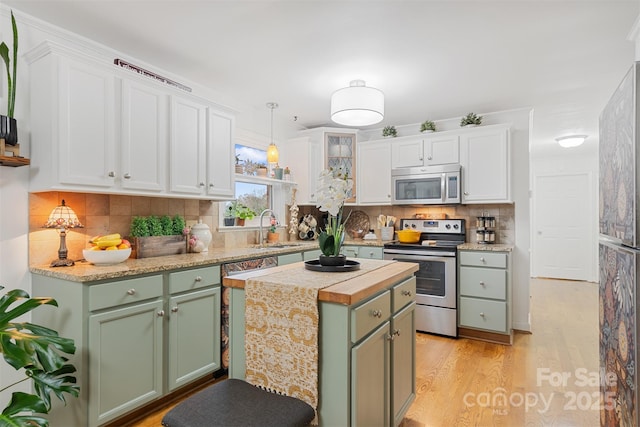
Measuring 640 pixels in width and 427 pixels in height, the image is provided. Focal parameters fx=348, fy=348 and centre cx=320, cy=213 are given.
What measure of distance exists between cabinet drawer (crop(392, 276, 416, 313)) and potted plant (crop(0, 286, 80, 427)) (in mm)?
1652

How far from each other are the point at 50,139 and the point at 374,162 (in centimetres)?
346

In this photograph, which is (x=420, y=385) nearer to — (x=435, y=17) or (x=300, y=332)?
(x=300, y=332)

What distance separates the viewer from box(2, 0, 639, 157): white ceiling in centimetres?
213

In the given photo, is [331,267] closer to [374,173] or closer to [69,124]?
[69,124]

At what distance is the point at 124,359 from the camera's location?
2.08 m

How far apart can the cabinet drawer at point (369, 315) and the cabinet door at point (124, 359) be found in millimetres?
1431

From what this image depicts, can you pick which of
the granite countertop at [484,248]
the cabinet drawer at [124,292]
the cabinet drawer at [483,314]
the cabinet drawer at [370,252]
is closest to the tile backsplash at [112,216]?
the granite countertop at [484,248]

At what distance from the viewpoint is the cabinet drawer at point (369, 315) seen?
148cm

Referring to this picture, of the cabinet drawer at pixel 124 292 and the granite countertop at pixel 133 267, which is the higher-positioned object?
the granite countertop at pixel 133 267

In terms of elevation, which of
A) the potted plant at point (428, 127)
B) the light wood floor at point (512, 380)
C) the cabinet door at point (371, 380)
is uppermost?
→ the potted plant at point (428, 127)

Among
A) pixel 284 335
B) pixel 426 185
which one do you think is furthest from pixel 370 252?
pixel 284 335

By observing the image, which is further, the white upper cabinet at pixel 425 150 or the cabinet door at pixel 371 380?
the white upper cabinet at pixel 425 150

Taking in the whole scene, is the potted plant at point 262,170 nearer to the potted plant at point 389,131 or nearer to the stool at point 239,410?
the potted plant at point 389,131

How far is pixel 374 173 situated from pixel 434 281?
159 cm
